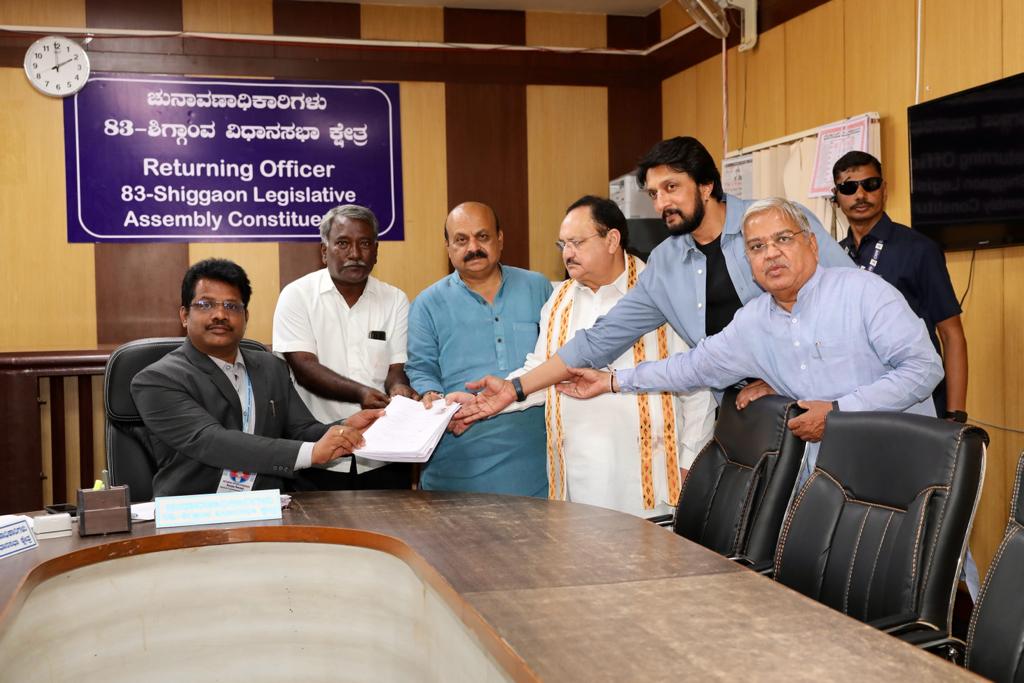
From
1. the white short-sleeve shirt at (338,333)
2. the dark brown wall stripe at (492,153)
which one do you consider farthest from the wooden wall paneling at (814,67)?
the white short-sleeve shirt at (338,333)

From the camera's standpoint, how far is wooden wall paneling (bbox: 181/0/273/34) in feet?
18.1

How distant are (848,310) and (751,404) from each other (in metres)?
0.34

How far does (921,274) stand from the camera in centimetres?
355

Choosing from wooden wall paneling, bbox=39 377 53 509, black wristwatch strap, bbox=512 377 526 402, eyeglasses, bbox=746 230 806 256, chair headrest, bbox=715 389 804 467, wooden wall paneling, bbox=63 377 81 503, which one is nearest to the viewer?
chair headrest, bbox=715 389 804 467

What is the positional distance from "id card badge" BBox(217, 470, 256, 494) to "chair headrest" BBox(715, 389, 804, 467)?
137 cm

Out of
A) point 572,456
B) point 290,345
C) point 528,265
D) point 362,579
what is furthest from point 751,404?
point 528,265

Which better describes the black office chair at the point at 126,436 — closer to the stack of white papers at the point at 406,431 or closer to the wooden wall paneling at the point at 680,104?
the stack of white papers at the point at 406,431

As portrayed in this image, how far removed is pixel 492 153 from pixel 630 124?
0.94 m

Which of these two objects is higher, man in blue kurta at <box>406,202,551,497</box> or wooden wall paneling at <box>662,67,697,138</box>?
wooden wall paneling at <box>662,67,697,138</box>

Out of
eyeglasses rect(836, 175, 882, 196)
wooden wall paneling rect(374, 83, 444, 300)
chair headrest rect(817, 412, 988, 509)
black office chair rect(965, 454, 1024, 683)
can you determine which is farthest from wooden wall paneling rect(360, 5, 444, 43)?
black office chair rect(965, 454, 1024, 683)

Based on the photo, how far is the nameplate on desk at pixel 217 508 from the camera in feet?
7.72

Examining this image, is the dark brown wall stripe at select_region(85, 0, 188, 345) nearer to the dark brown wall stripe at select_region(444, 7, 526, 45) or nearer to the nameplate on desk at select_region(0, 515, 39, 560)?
the dark brown wall stripe at select_region(444, 7, 526, 45)

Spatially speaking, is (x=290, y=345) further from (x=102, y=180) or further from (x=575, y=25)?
(x=575, y=25)

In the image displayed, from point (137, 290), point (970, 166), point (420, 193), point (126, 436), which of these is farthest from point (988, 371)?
point (137, 290)
